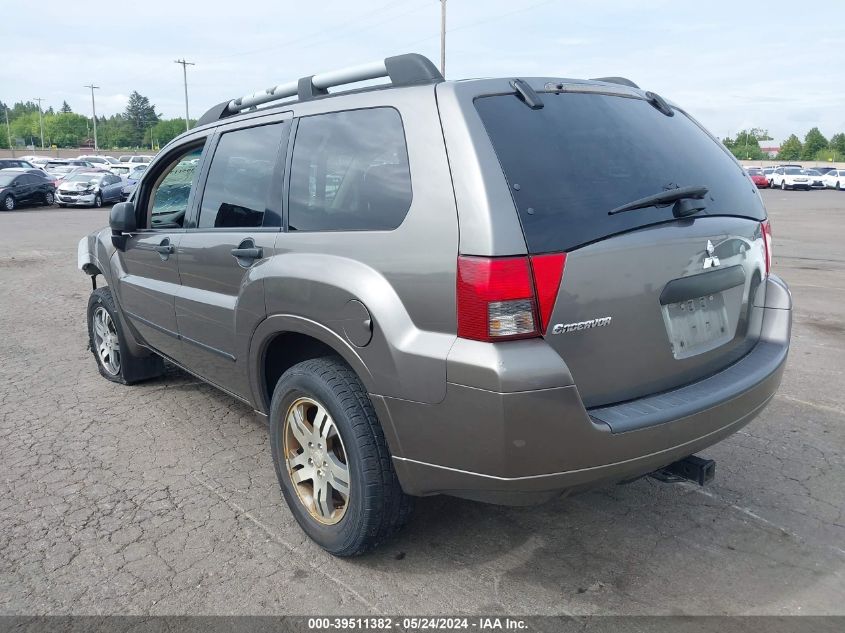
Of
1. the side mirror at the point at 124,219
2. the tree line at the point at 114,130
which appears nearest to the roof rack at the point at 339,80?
the side mirror at the point at 124,219

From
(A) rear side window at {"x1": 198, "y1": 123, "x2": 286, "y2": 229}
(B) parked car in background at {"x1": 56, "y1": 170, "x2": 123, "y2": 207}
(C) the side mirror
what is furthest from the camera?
(B) parked car in background at {"x1": 56, "y1": 170, "x2": 123, "y2": 207}

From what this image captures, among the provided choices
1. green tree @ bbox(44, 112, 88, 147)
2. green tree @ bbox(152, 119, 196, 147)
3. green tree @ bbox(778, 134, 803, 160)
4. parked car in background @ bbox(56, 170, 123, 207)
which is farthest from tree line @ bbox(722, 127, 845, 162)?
green tree @ bbox(44, 112, 88, 147)

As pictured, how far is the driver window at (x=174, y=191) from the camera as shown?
421 cm

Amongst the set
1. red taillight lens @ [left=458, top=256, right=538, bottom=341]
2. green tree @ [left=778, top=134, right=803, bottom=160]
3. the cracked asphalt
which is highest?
green tree @ [left=778, top=134, right=803, bottom=160]

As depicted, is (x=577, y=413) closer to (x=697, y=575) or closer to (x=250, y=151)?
(x=697, y=575)

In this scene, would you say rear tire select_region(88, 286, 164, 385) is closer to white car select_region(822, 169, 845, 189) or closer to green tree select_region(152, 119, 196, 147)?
white car select_region(822, 169, 845, 189)

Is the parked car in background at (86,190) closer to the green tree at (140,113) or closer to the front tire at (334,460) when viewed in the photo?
the front tire at (334,460)

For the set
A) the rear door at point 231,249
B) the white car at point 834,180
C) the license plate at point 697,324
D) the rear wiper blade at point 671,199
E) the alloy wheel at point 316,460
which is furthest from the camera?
the white car at point 834,180

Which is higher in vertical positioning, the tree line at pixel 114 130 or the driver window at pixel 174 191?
the tree line at pixel 114 130

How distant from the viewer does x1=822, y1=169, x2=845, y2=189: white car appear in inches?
1833

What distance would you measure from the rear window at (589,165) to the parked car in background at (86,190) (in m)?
28.3

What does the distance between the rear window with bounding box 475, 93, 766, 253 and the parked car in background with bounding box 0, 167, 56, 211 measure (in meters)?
27.7

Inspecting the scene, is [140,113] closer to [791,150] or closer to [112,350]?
[791,150]

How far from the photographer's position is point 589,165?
102 inches
